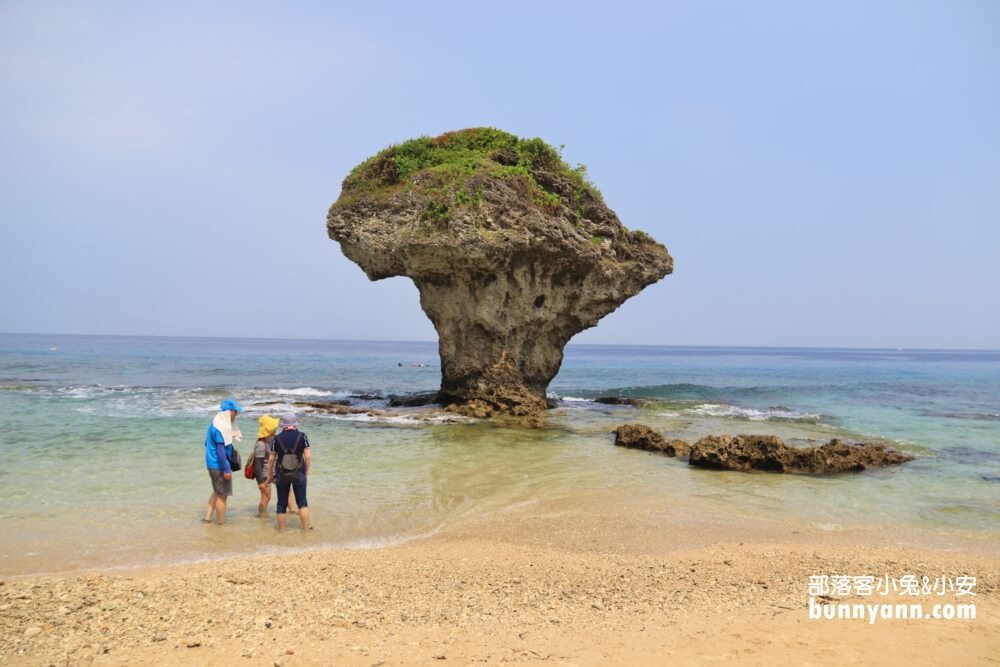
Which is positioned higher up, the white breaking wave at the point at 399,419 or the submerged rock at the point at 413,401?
the submerged rock at the point at 413,401

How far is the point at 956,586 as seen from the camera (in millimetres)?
6273

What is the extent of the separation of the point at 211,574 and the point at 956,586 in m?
7.88

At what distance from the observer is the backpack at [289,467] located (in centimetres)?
832

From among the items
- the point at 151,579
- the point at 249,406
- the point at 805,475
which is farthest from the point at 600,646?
the point at 249,406

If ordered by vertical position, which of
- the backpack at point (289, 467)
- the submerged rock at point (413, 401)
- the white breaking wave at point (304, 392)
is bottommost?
the white breaking wave at point (304, 392)

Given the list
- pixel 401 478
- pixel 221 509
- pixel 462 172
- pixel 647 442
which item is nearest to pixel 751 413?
pixel 647 442

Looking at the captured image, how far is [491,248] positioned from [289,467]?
12097 mm

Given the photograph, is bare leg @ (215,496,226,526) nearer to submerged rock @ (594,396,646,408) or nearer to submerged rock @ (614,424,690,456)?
submerged rock @ (614,424,690,456)

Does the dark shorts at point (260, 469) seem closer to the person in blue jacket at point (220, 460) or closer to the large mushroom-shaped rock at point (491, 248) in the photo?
the person in blue jacket at point (220, 460)

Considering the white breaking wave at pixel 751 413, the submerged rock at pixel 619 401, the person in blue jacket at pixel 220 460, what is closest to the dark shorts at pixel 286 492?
the person in blue jacket at pixel 220 460

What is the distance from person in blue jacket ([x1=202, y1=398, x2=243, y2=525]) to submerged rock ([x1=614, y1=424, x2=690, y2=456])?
9717 mm

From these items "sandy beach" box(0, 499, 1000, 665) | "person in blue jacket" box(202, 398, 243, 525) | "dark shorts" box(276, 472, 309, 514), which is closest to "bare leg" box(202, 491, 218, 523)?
"person in blue jacket" box(202, 398, 243, 525)

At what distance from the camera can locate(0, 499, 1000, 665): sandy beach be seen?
15.0ft

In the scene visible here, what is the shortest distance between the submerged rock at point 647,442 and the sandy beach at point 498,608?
659 cm
